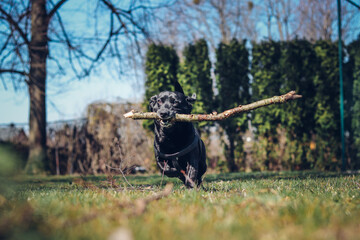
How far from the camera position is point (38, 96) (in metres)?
12.0

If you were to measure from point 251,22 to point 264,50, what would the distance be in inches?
767

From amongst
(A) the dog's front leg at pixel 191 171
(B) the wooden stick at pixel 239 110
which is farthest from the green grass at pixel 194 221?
(A) the dog's front leg at pixel 191 171

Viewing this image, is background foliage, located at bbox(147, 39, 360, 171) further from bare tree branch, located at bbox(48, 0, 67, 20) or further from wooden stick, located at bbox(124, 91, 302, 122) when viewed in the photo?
wooden stick, located at bbox(124, 91, 302, 122)

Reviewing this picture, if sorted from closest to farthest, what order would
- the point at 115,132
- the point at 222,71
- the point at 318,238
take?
the point at 318,238
the point at 222,71
the point at 115,132

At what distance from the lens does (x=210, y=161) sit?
11.0 metres

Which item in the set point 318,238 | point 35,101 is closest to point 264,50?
point 35,101

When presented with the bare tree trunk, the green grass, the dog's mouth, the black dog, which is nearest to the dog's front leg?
the black dog

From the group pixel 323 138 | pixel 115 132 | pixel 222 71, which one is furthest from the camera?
pixel 115 132

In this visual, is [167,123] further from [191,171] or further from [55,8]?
[55,8]

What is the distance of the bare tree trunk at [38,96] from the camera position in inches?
450

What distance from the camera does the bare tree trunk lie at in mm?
11424

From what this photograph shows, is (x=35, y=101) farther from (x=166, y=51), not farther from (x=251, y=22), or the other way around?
(x=251, y=22)

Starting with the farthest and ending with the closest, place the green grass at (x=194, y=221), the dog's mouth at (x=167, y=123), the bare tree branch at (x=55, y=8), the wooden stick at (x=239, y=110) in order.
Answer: the bare tree branch at (x=55, y=8) < the dog's mouth at (x=167, y=123) < the wooden stick at (x=239, y=110) < the green grass at (x=194, y=221)

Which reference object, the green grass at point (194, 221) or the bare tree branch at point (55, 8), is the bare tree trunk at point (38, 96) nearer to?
the bare tree branch at point (55, 8)
